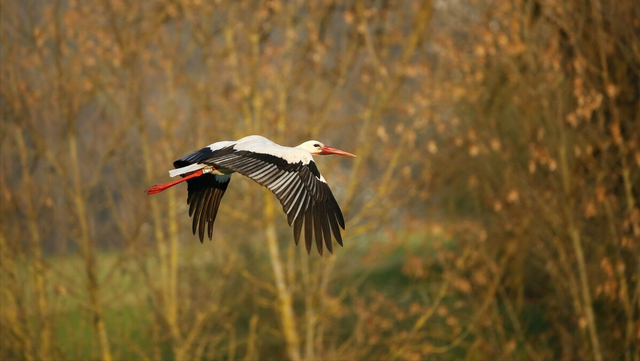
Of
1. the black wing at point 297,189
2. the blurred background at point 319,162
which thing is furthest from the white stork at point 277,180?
the blurred background at point 319,162

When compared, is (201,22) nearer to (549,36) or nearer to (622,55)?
(549,36)

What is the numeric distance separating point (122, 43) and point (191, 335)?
3.65 meters

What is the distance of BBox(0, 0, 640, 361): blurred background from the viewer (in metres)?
11.2

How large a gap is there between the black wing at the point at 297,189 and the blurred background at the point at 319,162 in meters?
4.24

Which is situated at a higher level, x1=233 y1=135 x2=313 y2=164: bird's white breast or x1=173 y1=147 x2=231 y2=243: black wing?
x1=233 y1=135 x2=313 y2=164: bird's white breast

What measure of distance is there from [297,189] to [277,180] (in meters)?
0.15

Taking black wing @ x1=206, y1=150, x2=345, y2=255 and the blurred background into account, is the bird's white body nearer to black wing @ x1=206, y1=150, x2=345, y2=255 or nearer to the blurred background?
black wing @ x1=206, y1=150, x2=345, y2=255

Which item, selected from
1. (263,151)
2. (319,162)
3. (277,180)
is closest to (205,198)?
(263,151)

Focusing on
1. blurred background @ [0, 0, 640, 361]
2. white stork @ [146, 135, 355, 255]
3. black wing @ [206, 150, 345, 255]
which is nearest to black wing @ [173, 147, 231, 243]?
A: white stork @ [146, 135, 355, 255]

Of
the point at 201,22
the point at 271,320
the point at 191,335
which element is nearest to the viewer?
the point at 191,335

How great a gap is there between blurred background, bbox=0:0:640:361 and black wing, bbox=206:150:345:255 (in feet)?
13.9

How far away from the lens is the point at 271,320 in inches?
587

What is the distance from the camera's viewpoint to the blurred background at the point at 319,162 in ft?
36.6

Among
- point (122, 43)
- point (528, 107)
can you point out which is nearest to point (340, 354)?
point (528, 107)
